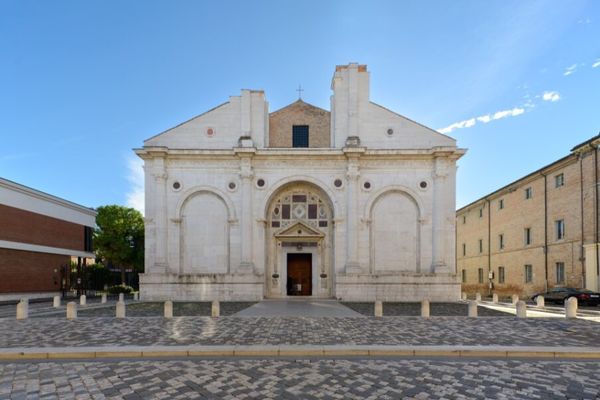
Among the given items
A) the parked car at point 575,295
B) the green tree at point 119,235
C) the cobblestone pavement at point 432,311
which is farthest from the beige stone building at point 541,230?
the green tree at point 119,235

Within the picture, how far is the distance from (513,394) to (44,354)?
1010 centimetres

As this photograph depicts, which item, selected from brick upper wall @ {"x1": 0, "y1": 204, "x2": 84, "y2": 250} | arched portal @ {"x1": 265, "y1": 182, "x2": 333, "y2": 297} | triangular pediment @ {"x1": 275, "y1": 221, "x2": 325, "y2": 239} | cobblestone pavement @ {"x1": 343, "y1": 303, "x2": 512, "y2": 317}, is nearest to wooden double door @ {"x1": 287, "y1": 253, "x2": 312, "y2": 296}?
arched portal @ {"x1": 265, "y1": 182, "x2": 333, "y2": 297}

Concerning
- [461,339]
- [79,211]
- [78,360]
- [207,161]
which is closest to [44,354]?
[78,360]

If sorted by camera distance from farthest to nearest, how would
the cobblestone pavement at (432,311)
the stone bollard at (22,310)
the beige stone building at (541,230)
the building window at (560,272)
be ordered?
the building window at (560,272) → the beige stone building at (541,230) → the cobblestone pavement at (432,311) → the stone bollard at (22,310)

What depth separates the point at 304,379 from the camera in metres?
6.58

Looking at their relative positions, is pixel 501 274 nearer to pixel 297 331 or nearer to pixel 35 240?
pixel 297 331

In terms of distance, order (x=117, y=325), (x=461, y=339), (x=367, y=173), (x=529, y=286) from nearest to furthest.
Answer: (x=461, y=339) < (x=117, y=325) < (x=367, y=173) < (x=529, y=286)

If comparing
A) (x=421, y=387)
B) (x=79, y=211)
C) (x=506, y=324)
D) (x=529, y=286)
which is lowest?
(x=529, y=286)

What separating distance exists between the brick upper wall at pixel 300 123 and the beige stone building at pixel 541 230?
61.0 feet

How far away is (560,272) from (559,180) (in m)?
7.32

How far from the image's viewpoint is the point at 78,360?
26.7 ft

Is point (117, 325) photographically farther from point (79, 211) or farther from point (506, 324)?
point (79, 211)

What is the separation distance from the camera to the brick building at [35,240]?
27844 millimetres

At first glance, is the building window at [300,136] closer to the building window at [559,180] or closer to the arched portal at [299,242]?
the arched portal at [299,242]
